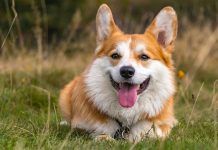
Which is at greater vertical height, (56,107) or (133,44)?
(133,44)

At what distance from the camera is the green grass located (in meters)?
4.68

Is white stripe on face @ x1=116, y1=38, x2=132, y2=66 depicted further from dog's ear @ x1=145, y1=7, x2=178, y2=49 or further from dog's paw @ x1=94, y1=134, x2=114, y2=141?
dog's paw @ x1=94, y1=134, x2=114, y2=141

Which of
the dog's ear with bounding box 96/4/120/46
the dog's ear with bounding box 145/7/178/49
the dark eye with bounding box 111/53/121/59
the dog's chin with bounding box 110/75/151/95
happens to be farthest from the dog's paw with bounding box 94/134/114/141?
the dog's ear with bounding box 145/7/178/49

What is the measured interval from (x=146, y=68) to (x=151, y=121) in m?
0.51

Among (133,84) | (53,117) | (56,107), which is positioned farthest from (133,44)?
(56,107)

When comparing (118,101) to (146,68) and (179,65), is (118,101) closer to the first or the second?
(146,68)

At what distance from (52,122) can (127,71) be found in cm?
128

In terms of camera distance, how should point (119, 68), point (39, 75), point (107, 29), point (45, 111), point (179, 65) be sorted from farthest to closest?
point (179, 65) < point (39, 75) < point (45, 111) < point (107, 29) < point (119, 68)

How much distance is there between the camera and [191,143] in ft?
15.7

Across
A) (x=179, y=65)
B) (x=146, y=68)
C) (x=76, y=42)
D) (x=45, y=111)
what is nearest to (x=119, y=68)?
(x=146, y=68)

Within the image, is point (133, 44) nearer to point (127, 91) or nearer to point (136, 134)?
point (127, 91)

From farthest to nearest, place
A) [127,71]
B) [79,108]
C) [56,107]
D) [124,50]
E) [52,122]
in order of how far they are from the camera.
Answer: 1. [56,107]
2. [52,122]
3. [79,108]
4. [124,50]
5. [127,71]

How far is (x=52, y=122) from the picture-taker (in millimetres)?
6176

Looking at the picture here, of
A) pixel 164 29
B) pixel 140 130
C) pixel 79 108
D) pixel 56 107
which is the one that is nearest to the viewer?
pixel 140 130
